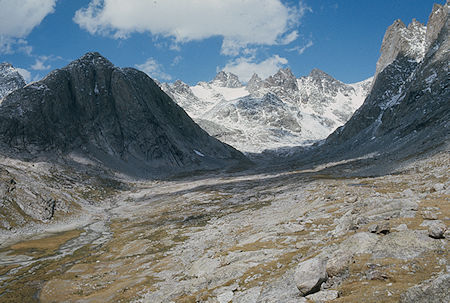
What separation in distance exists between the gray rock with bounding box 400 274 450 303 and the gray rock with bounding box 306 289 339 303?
3.87 meters

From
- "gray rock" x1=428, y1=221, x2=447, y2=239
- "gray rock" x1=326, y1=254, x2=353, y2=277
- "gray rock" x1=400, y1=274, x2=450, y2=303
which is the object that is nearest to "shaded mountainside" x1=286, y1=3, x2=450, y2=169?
"gray rock" x1=428, y1=221, x2=447, y2=239

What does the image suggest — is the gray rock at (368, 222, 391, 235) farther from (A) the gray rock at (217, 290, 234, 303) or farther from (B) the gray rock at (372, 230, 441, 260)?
(A) the gray rock at (217, 290, 234, 303)

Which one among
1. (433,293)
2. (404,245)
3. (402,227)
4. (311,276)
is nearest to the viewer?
(433,293)

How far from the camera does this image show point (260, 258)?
90.9 feet

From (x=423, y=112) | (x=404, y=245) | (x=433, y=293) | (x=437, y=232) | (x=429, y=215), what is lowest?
(x=404, y=245)

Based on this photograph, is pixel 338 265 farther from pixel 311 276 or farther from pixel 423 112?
pixel 423 112

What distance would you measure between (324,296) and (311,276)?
178 cm

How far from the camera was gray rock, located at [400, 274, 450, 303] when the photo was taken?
10629mm

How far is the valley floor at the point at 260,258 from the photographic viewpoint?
16.4 m

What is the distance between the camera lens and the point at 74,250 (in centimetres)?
6034

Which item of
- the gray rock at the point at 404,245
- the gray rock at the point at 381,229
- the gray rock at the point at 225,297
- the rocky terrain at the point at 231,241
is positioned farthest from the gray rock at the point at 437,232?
the gray rock at the point at 225,297

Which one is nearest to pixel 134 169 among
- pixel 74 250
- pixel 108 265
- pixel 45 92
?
pixel 45 92

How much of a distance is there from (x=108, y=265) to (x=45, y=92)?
191 metres

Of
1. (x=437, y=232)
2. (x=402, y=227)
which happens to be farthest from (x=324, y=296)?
(x=402, y=227)
